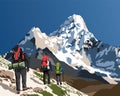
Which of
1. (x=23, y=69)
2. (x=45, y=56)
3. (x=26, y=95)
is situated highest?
(x=45, y=56)

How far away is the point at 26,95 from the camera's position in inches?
1072

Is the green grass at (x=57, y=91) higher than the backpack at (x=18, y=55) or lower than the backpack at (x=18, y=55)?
lower

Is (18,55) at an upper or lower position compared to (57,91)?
upper

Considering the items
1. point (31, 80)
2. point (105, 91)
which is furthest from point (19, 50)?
point (105, 91)

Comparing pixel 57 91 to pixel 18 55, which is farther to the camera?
pixel 57 91

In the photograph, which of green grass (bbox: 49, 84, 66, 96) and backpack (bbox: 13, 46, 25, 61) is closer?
backpack (bbox: 13, 46, 25, 61)

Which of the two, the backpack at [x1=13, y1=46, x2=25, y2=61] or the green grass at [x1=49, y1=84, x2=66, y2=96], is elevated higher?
the backpack at [x1=13, y1=46, x2=25, y2=61]

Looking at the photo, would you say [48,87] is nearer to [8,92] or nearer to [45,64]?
[45,64]

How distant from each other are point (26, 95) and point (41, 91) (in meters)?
3.15

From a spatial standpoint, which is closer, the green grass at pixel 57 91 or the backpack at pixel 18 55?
the backpack at pixel 18 55

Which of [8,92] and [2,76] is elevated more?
[2,76]

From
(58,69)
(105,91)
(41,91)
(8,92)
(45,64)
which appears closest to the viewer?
(8,92)

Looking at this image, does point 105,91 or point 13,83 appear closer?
point 13,83

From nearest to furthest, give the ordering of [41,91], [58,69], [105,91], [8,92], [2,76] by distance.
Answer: [8,92], [41,91], [2,76], [58,69], [105,91]
